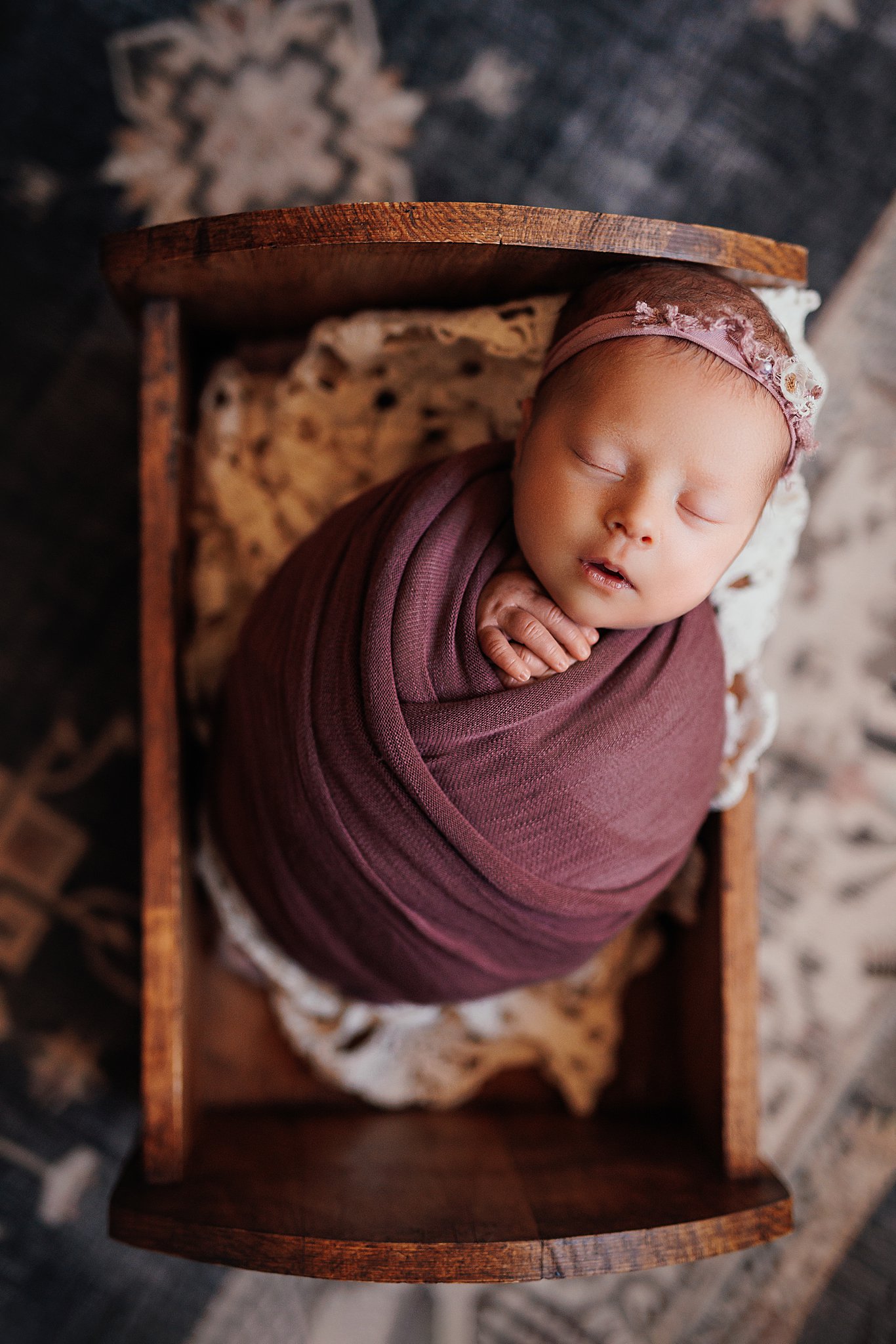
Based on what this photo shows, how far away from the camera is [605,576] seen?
0.68 metres

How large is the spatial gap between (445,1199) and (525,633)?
0.50 m

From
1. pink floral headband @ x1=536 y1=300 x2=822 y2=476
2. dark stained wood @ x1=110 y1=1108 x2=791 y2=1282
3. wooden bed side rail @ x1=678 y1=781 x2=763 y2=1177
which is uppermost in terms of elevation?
pink floral headband @ x1=536 y1=300 x2=822 y2=476

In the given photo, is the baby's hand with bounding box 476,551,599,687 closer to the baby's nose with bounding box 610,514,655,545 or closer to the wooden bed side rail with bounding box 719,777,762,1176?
the baby's nose with bounding box 610,514,655,545

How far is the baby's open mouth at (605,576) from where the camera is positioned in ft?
2.21

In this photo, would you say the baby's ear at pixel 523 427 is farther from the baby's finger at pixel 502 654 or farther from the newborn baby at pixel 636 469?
the baby's finger at pixel 502 654

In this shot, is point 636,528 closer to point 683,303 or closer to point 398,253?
point 683,303

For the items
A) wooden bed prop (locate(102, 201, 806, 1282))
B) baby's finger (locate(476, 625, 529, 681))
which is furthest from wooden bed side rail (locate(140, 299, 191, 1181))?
baby's finger (locate(476, 625, 529, 681))

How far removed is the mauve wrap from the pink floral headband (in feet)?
0.52

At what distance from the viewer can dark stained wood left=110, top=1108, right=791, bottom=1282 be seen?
Result: 27.7 inches

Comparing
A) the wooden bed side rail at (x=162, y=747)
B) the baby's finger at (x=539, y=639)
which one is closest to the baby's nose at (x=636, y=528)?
the baby's finger at (x=539, y=639)

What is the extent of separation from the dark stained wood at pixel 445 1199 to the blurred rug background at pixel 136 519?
294mm

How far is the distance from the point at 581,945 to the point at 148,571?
51 centimetres

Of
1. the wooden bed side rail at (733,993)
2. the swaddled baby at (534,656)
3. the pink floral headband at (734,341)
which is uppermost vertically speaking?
the pink floral headband at (734,341)

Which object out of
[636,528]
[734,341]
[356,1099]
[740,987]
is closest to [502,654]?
[636,528]
